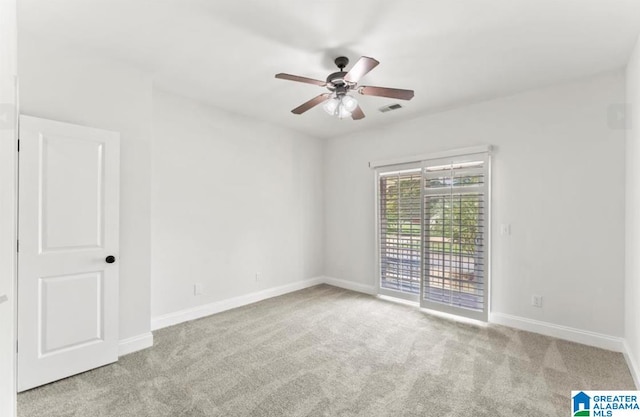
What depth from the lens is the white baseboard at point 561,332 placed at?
290cm

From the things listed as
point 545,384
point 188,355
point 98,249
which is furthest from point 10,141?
point 545,384

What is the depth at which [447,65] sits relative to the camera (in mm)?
2859

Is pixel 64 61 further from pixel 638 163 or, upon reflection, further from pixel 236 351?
pixel 638 163

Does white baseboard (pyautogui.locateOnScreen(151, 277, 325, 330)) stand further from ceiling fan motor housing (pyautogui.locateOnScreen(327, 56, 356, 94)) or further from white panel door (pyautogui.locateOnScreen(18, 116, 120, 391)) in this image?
ceiling fan motor housing (pyautogui.locateOnScreen(327, 56, 356, 94))

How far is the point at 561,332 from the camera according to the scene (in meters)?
3.16

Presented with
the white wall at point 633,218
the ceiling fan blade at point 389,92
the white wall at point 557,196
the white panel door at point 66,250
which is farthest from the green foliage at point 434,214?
the white panel door at point 66,250

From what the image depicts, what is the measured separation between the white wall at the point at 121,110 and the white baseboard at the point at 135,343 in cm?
4

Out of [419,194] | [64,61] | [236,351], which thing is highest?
[64,61]

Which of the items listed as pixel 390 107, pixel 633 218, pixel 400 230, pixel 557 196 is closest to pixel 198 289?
pixel 400 230

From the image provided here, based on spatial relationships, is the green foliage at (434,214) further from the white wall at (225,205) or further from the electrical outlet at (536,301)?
the white wall at (225,205)

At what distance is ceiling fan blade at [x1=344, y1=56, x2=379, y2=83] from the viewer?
7.05 ft

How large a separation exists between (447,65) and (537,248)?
7.31ft

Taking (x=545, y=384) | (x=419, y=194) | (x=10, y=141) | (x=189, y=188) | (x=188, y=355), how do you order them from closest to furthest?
(x=10, y=141), (x=545, y=384), (x=188, y=355), (x=189, y=188), (x=419, y=194)

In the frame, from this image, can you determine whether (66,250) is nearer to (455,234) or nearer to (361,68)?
(361,68)
